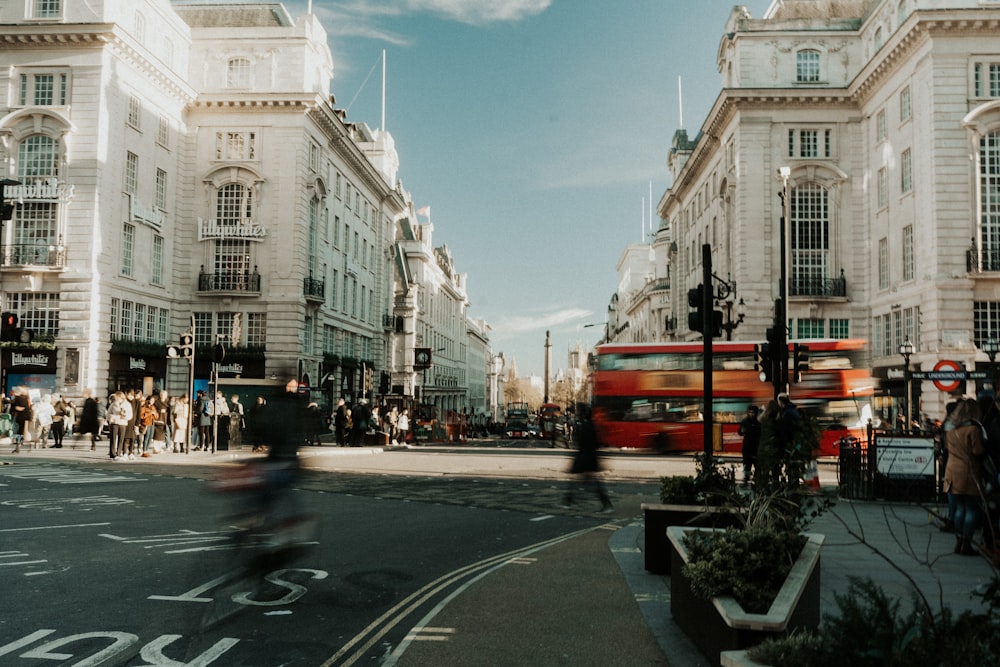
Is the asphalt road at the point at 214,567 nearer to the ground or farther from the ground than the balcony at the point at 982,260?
nearer to the ground

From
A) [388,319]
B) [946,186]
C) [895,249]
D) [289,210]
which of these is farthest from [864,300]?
[388,319]

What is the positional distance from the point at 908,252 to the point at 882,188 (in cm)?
502

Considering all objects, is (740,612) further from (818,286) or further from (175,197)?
(818,286)

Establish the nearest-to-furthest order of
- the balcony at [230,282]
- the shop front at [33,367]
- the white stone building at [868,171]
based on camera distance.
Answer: the shop front at [33,367], the white stone building at [868,171], the balcony at [230,282]

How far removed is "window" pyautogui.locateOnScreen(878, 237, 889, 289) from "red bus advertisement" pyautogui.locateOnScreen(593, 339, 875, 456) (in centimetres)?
1413

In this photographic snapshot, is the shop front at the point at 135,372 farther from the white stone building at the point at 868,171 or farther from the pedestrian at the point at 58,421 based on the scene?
the white stone building at the point at 868,171

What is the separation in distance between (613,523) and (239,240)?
35.5m

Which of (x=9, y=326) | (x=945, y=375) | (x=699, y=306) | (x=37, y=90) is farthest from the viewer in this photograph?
(x=37, y=90)

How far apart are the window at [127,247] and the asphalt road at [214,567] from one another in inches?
912

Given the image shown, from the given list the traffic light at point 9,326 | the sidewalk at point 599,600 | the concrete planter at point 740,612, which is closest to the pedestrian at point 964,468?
the sidewalk at point 599,600

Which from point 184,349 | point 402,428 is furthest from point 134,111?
point 402,428

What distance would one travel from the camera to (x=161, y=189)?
42.1 metres

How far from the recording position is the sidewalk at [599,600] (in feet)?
18.9

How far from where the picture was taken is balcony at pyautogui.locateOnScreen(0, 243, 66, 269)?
35.5m
